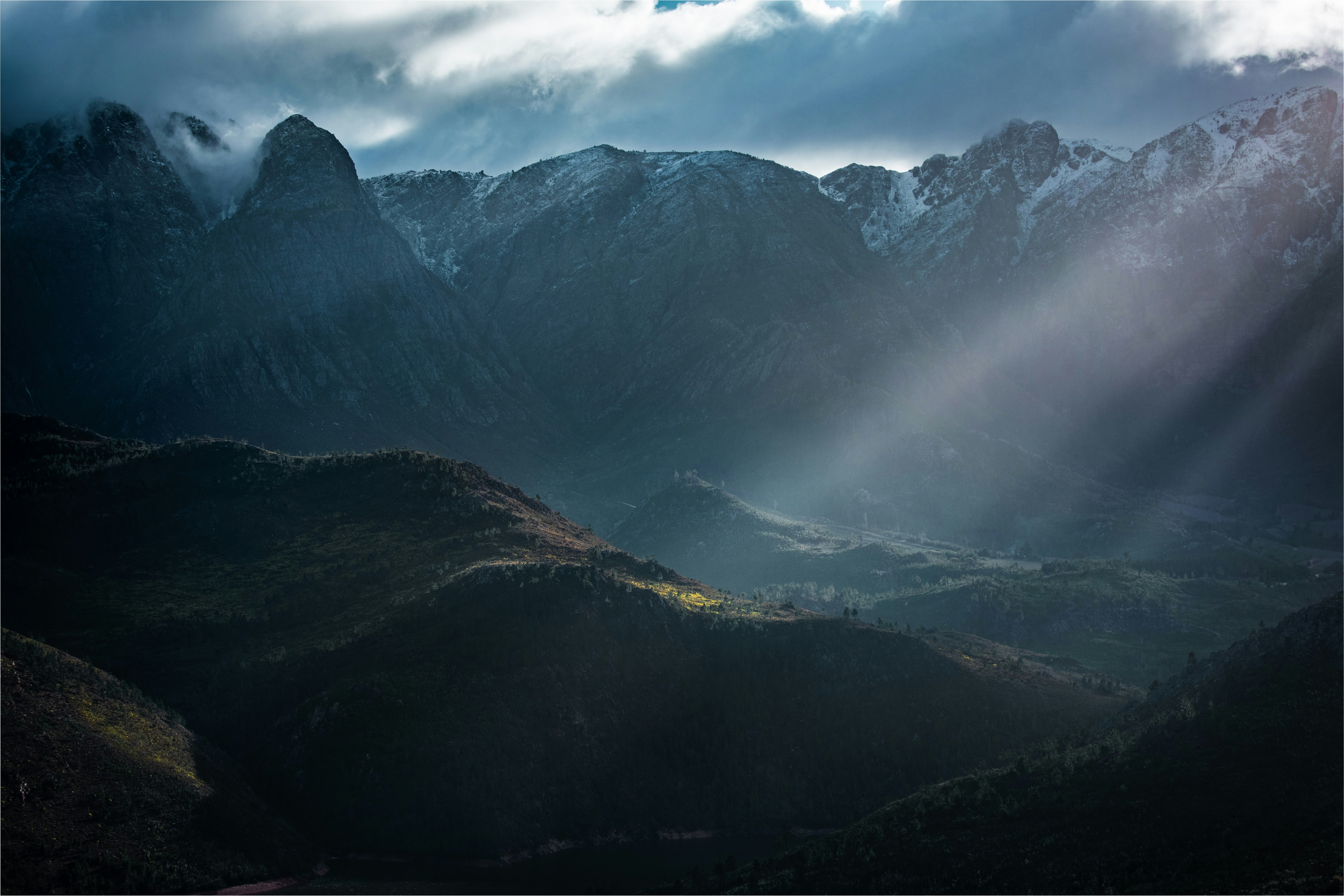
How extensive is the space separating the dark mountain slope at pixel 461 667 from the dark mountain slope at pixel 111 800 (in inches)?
292

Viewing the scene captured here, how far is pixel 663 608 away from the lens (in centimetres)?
12188

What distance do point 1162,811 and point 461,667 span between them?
61090 millimetres

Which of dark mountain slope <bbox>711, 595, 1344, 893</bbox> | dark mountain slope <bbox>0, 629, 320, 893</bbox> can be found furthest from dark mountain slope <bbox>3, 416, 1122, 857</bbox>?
dark mountain slope <bbox>711, 595, 1344, 893</bbox>

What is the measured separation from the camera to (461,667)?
105 m

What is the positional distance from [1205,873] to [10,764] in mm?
78408

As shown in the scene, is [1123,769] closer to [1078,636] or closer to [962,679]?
[962,679]

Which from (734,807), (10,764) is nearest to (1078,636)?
(734,807)

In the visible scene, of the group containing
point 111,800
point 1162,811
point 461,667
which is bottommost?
point 1162,811

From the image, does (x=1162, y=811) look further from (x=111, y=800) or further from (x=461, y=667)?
(x=111, y=800)

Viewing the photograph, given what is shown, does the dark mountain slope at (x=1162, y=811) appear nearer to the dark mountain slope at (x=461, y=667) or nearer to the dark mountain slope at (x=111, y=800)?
the dark mountain slope at (x=461, y=667)

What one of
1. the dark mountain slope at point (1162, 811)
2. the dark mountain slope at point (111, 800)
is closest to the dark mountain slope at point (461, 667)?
the dark mountain slope at point (111, 800)

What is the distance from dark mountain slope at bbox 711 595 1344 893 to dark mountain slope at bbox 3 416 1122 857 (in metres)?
19.8

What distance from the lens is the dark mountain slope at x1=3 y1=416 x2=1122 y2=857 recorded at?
9656 centimetres

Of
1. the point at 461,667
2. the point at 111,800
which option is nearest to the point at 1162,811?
the point at 461,667
